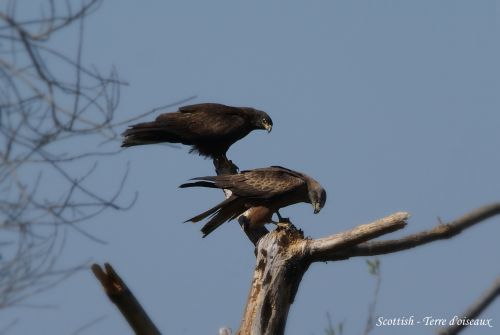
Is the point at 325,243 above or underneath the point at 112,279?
underneath

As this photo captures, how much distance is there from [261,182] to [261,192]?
16 cm

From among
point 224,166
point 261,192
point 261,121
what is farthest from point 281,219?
point 261,121

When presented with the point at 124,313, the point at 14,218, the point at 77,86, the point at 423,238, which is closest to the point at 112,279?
the point at 124,313

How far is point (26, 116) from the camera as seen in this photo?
3.03 meters

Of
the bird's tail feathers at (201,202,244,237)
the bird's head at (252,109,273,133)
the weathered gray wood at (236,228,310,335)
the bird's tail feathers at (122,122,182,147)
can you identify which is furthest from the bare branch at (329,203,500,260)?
the bird's head at (252,109,273,133)

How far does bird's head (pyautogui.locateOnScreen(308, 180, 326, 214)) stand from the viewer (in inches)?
274

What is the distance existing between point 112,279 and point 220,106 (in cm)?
542

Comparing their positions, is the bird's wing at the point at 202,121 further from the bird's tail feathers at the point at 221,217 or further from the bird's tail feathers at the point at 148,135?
the bird's tail feathers at the point at 221,217

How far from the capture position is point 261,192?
271 inches

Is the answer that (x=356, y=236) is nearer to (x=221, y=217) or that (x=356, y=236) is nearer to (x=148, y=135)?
(x=221, y=217)

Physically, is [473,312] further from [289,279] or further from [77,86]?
[289,279]

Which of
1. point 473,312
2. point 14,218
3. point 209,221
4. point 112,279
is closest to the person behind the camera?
point 473,312

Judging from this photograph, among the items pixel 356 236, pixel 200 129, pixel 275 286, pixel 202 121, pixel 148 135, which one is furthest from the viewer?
pixel 202 121

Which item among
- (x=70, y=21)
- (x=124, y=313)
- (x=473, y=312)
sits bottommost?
(x=473, y=312)
